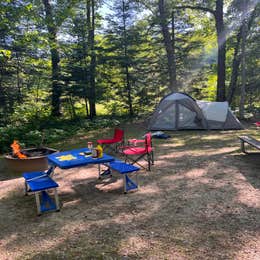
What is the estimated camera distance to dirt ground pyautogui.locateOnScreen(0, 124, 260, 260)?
8.74ft

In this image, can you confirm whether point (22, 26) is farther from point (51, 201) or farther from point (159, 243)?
point (159, 243)

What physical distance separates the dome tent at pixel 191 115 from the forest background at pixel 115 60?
2.77 m

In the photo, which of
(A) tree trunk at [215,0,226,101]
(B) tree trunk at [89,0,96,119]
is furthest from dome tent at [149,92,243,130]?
(B) tree trunk at [89,0,96,119]

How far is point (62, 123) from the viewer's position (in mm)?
11234

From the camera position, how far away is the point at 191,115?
9992 mm

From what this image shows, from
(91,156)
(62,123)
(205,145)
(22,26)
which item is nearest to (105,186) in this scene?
(91,156)

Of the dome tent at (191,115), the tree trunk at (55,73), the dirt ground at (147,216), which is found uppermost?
the tree trunk at (55,73)

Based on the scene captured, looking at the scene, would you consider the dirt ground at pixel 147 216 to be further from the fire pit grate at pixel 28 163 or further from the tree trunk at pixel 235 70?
the tree trunk at pixel 235 70

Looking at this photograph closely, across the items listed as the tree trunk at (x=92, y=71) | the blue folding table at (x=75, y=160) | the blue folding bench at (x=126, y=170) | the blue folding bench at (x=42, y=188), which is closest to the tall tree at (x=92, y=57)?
the tree trunk at (x=92, y=71)

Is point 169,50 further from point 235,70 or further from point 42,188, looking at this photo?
point 42,188

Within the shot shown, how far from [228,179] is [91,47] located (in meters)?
9.97

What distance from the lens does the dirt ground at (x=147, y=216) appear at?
266 centimetres

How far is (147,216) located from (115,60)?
1087cm

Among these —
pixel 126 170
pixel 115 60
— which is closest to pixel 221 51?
pixel 115 60
